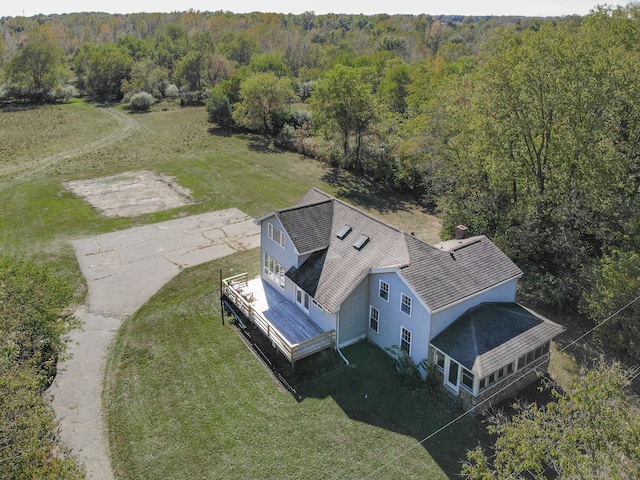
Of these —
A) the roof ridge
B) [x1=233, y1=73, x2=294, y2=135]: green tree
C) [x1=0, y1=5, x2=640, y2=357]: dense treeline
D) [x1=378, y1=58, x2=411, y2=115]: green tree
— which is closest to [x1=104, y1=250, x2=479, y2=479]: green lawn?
the roof ridge

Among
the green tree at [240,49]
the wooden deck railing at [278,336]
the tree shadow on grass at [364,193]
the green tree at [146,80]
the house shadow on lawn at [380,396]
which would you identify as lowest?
the house shadow on lawn at [380,396]

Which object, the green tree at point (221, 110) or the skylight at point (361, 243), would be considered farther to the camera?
the green tree at point (221, 110)

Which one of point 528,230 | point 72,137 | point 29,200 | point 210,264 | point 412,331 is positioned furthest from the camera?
point 72,137

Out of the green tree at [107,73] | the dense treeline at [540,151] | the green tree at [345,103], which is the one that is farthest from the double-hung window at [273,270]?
the green tree at [107,73]

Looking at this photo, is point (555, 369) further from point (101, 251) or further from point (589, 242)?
point (101, 251)

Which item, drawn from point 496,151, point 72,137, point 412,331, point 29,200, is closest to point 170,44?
point 72,137

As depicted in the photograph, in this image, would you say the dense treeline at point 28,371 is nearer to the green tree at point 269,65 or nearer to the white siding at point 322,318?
the white siding at point 322,318
